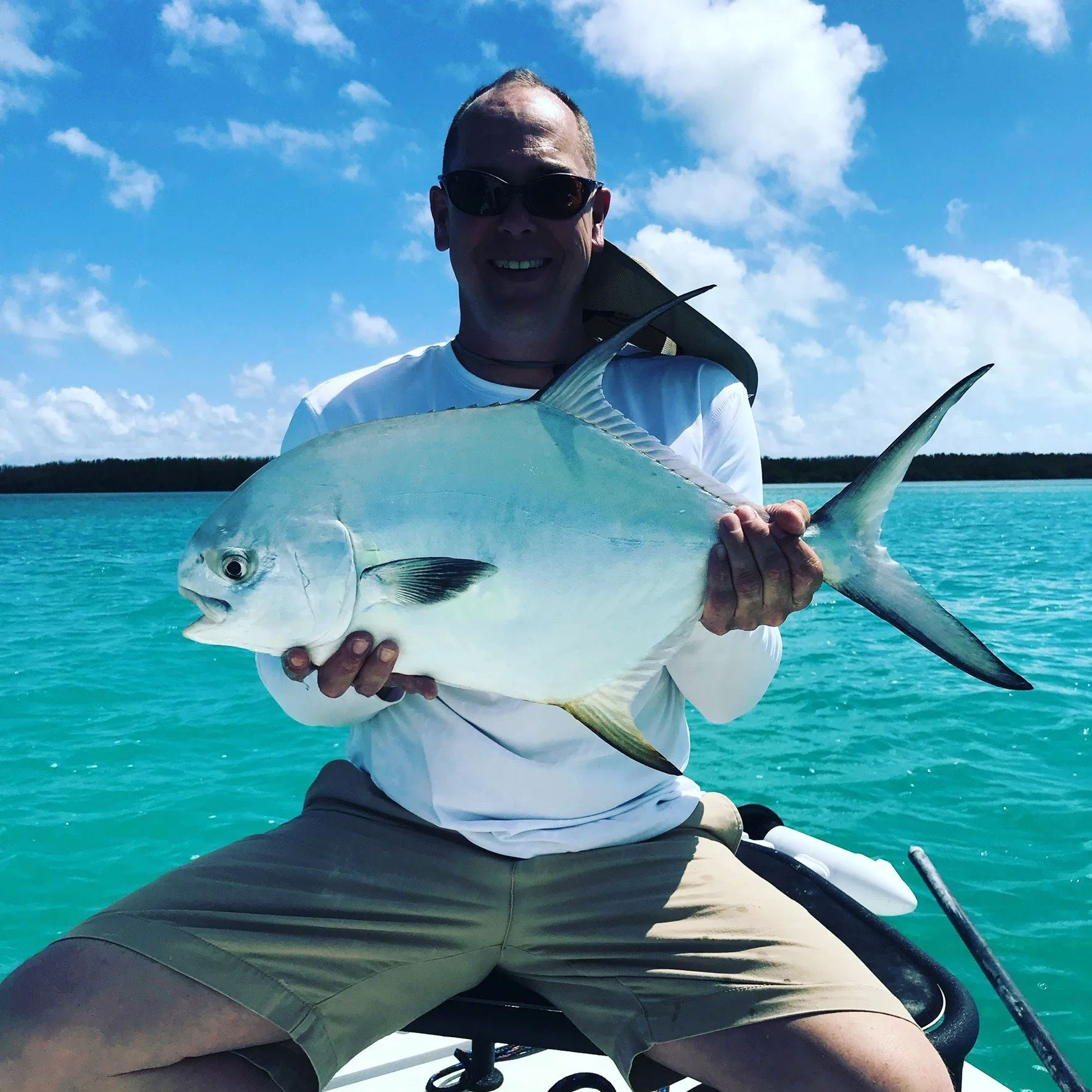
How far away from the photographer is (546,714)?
1801mm

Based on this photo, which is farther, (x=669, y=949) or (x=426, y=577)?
(x=669, y=949)

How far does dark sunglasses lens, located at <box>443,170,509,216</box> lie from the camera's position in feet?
6.80

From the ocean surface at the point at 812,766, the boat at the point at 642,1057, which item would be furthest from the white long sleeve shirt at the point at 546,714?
the ocean surface at the point at 812,766

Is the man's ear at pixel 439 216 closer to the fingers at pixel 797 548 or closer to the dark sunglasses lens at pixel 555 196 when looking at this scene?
the dark sunglasses lens at pixel 555 196

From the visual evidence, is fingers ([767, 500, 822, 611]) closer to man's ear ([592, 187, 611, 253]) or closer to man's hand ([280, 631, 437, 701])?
man's hand ([280, 631, 437, 701])

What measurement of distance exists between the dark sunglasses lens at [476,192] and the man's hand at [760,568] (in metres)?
0.99

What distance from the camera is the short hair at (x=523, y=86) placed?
2.21m

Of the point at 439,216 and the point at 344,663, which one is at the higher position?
the point at 439,216

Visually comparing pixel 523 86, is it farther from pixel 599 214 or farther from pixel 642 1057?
pixel 642 1057

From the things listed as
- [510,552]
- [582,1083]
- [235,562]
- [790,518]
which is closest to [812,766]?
[582,1083]

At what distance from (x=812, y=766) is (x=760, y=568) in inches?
242

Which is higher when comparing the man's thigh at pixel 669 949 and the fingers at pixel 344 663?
the fingers at pixel 344 663

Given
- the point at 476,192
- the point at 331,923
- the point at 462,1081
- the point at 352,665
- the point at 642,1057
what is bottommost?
the point at 462,1081

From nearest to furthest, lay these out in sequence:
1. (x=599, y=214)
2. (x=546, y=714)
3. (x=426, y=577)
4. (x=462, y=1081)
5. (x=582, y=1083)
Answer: (x=426, y=577), (x=546, y=714), (x=582, y=1083), (x=462, y=1081), (x=599, y=214)
